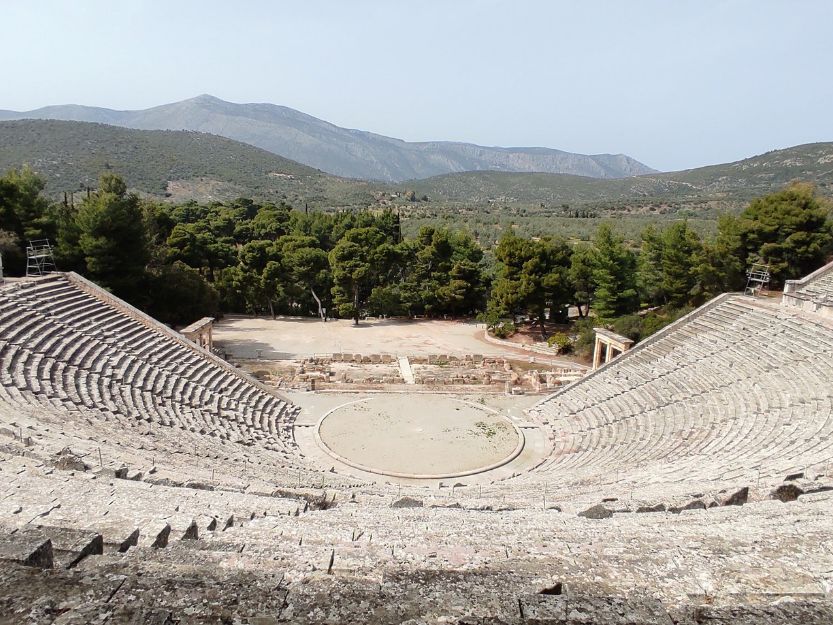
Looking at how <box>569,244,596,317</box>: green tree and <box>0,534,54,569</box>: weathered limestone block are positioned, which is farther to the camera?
<box>569,244,596,317</box>: green tree

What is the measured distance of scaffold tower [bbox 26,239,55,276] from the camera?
68.9 ft

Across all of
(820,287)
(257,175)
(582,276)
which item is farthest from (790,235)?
(257,175)

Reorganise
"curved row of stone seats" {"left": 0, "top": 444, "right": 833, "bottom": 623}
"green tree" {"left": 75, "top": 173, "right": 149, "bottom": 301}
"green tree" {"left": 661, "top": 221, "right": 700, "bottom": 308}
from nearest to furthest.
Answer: "curved row of stone seats" {"left": 0, "top": 444, "right": 833, "bottom": 623}, "green tree" {"left": 75, "top": 173, "right": 149, "bottom": 301}, "green tree" {"left": 661, "top": 221, "right": 700, "bottom": 308}

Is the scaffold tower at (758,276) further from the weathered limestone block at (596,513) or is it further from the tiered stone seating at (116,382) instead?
the tiered stone seating at (116,382)

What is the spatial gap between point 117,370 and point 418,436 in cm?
914

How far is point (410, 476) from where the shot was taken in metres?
13.9

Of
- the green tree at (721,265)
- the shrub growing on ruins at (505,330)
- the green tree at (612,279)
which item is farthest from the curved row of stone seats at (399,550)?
the green tree at (721,265)

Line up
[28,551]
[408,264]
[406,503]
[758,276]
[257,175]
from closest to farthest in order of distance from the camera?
[28,551]
[406,503]
[758,276]
[408,264]
[257,175]

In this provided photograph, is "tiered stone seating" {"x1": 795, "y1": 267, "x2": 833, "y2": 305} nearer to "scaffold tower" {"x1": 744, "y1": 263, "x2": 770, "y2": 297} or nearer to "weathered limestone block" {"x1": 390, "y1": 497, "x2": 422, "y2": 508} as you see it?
"scaffold tower" {"x1": 744, "y1": 263, "x2": 770, "y2": 297}

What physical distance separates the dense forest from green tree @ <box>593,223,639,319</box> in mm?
60

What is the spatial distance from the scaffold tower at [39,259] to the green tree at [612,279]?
24601 mm

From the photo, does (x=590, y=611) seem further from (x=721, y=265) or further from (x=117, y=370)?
(x=721, y=265)

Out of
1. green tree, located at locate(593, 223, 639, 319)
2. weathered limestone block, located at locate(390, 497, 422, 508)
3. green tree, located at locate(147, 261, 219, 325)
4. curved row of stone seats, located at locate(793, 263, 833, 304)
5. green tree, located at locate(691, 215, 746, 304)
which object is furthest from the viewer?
green tree, located at locate(147, 261, 219, 325)

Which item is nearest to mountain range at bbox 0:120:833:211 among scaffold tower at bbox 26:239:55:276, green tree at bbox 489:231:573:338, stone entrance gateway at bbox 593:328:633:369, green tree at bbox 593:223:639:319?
green tree at bbox 593:223:639:319
